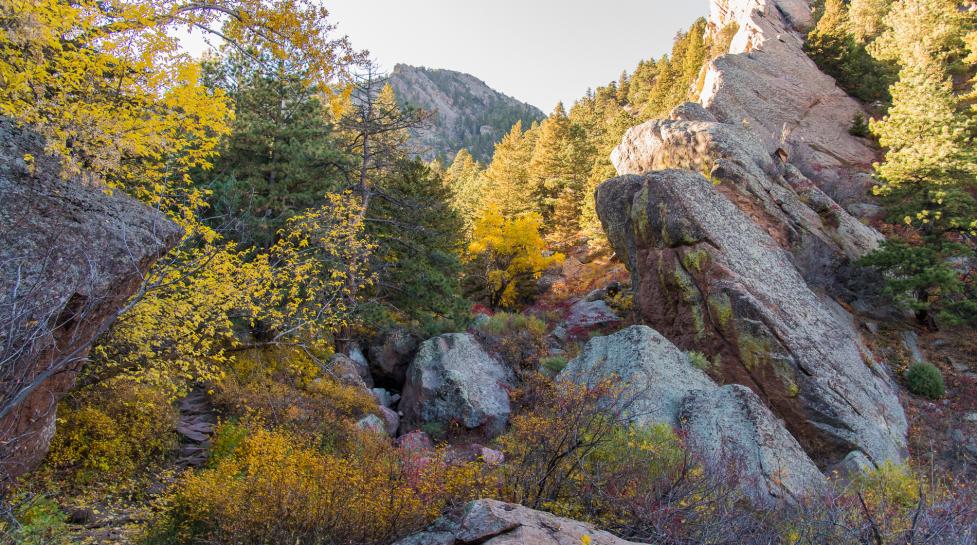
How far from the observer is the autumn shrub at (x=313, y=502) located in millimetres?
4867

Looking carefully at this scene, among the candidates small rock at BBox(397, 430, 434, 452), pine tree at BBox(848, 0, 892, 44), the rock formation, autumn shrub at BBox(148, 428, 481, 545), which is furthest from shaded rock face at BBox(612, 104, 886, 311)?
pine tree at BBox(848, 0, 892, 44)

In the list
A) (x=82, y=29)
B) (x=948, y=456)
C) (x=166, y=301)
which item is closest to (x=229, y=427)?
(x=166, y=301)

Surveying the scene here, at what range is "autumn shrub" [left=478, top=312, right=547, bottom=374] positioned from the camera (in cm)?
1597

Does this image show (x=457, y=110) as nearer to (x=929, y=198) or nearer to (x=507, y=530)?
(x=929, y=198)

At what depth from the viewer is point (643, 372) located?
1123 centimetres

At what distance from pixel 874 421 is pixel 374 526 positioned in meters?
12.7

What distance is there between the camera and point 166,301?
7461 millimetres

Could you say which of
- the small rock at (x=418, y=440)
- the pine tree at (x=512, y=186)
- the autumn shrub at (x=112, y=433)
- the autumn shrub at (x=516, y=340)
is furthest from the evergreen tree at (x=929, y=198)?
the autumn shrub at (x=112, y=433)

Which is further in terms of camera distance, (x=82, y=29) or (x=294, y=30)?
(x=294, y=30)

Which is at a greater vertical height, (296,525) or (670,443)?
(670,443)

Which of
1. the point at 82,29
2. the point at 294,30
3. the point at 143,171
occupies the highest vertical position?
the point at 294,30

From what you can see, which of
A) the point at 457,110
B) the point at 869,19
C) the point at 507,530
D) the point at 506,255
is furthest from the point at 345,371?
the point at 457,110

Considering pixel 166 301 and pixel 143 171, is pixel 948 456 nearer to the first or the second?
pixel 166 301

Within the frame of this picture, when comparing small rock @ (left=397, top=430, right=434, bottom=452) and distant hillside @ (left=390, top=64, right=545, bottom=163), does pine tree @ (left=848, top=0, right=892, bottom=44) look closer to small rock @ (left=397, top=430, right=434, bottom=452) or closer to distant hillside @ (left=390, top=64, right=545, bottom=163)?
small rock @ (left=397, top=430, right=434, bottom=452)
